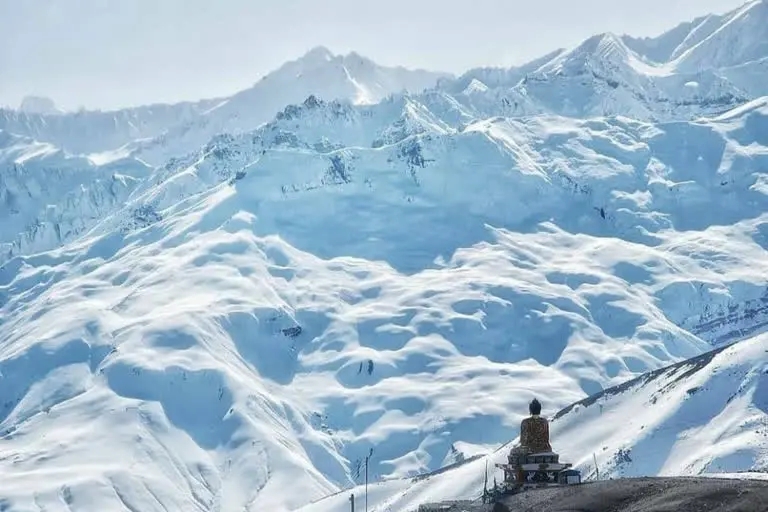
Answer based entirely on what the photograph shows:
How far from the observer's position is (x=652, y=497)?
67.8 metres

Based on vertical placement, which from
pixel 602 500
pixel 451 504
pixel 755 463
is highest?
pixel 602 500

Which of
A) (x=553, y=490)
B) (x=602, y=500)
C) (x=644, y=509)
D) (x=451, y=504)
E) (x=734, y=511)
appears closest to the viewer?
(x=734, y=511)

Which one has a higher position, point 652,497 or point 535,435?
point 652,497

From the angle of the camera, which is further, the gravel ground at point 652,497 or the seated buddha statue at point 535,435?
the seated buddha statue at point 535,435

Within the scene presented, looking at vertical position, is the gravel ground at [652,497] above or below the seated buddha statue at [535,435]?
above

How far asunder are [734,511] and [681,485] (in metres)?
7.41

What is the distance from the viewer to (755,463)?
636 ft

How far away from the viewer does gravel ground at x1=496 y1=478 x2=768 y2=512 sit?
206 ft

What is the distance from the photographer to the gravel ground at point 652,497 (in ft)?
206

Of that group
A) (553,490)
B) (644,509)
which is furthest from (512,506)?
(644,509)

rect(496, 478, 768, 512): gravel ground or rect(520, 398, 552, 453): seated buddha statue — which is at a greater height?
rect(496, 478, 768, 512): gravel ground

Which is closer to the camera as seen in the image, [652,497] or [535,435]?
[652,497]

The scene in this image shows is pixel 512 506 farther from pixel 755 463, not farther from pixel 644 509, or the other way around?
pixel 755 463

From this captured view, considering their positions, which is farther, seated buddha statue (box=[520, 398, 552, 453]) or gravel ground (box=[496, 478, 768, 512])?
seated buddha statue (box=[520, 398, 552, 453])
